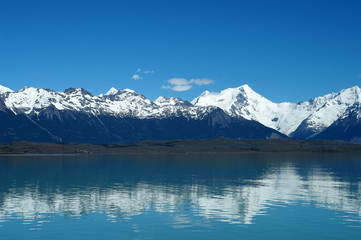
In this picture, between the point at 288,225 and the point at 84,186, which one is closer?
the point at 288,225

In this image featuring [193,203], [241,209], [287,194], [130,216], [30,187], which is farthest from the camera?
[30,187]

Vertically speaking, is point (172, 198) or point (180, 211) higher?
point (172, 198)

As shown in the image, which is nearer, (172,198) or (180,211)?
(180,211)

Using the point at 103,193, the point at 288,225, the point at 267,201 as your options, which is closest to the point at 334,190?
the point at 267,201

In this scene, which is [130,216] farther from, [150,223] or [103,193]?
[103,193]

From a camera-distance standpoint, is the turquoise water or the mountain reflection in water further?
the mountain reflection in water

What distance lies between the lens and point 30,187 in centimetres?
9150

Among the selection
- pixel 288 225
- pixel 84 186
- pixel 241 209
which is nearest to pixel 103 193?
pixel 84 186

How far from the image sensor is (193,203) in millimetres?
67688

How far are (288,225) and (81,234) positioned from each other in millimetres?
23286

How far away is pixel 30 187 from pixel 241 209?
4901 cm

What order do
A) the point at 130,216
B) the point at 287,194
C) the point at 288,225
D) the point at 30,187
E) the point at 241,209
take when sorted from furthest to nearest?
the point at 30,187, the point at 287,194, the point at 241,209, the point at 130,216, the point at 288,225

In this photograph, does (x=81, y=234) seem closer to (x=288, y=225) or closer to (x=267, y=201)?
(x=288, y=225)

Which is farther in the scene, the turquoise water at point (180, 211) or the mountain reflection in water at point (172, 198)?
the mountain reflection in water at point (172, 198)
